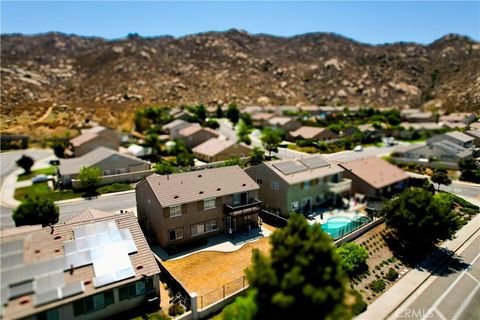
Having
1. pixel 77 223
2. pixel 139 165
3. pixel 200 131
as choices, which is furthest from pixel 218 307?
pixel 200 131

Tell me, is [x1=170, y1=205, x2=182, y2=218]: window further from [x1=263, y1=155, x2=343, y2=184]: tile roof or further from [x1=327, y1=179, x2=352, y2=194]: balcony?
[x1=327, y1=179, x2=352, y2=194]: balcony

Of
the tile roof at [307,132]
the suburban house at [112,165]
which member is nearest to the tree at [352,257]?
the suburban house at [112,165]

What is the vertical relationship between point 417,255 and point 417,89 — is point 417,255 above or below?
below

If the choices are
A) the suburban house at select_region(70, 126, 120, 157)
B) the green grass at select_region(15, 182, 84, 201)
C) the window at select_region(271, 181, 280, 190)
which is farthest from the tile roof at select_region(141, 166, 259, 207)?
the suburban house at select_region(70, 126, 120, 157)

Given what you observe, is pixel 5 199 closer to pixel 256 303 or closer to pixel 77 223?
pixel 77 223

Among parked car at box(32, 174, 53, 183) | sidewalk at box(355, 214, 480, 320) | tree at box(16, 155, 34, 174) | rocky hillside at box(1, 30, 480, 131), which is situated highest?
rocky hillside at box(1, 30, 480, 131)

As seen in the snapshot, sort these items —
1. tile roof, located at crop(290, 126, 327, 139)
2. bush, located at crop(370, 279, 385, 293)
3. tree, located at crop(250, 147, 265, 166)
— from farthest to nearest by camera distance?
tile roof, located at crop(290, 126, 327, 139), tree, located at crop(250, 147, 265, 166), bush, located at crop(370, 279, 385, 293)

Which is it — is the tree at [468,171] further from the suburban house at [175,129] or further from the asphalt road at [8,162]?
the suburban house at [175,129]
